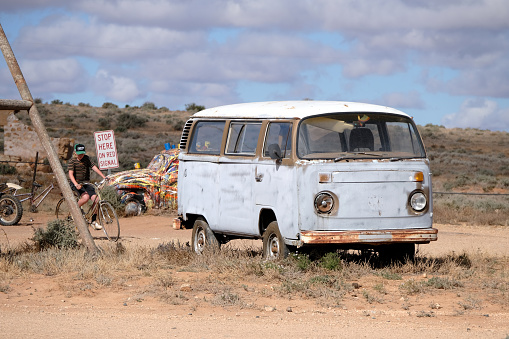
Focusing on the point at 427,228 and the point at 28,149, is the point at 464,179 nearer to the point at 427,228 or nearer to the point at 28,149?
the point at 28,149

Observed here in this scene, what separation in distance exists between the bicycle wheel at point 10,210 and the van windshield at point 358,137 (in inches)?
441

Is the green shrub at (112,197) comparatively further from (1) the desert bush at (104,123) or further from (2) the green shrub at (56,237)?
(1) the desert bush at (104,123)

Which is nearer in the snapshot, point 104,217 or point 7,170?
point 104,217

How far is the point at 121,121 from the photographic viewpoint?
63.8m

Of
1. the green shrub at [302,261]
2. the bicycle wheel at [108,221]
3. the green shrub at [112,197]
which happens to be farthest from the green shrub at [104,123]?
the green shrub at [302,261]

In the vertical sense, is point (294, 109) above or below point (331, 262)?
above

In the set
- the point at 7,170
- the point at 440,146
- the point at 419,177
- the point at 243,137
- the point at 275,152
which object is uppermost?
the point at 440,146

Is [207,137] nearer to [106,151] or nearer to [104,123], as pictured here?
[106,151]

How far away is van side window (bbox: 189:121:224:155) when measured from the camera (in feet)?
39.0

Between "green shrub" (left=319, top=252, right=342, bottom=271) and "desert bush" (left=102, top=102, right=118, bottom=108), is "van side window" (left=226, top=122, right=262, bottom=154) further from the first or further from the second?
"desert bush" (left=102, top=102, right=118, bottom=108)

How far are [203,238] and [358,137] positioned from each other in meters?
3.23

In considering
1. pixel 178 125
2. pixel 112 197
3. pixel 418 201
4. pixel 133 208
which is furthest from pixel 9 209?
pixel 178 125

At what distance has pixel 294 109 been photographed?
10555 millimetres

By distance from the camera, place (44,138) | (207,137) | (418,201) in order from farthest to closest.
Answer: (207,137) < (44,138) < (418,201)
